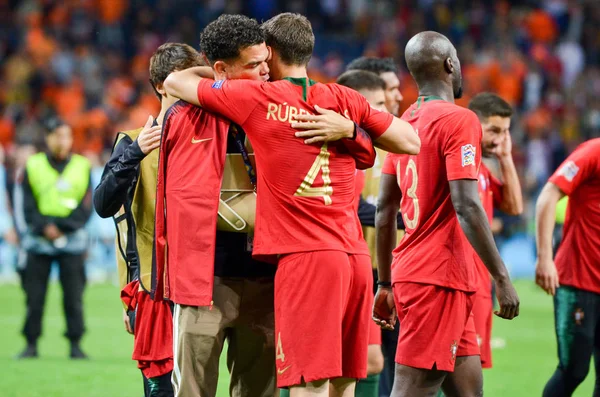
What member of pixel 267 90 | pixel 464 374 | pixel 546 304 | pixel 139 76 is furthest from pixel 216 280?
pixel 139 76

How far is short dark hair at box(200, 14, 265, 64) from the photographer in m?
4.29

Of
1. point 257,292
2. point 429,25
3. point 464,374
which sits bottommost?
point 464,374

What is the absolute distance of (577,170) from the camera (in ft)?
20.5

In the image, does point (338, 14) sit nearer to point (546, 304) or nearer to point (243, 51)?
point (546, 304)

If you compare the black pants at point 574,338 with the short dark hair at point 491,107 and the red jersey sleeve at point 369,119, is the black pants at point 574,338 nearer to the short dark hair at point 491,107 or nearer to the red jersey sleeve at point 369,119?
the short dark hair at point 491,107

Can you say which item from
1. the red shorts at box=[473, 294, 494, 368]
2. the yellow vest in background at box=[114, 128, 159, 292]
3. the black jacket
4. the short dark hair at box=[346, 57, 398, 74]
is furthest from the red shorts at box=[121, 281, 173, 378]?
the short dark hair at box=[346, 57, 398, 74]

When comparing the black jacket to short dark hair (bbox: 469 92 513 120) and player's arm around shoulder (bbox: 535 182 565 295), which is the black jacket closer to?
player's arm around shoulder (bbox: 535 182 565 295)

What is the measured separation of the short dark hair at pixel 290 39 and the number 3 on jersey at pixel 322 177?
45 centimetres

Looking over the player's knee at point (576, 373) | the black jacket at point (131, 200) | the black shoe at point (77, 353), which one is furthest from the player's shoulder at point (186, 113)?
the black shoe at point (77, 353)

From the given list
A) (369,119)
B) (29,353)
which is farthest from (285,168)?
(29,353)

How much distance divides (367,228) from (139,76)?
1626 cm

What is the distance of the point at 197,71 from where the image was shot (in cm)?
453

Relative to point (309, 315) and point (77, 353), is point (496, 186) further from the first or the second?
point (77, 353)

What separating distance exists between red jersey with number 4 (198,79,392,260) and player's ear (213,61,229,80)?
0.46 feet
